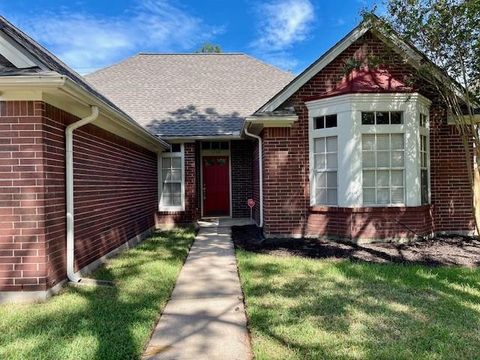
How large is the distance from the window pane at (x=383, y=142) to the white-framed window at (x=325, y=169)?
0.92m

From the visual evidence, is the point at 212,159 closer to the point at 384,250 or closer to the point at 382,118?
the point at 382,118

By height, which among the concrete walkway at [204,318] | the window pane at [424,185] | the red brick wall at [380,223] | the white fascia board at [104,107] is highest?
the white fascia board at [104,107]

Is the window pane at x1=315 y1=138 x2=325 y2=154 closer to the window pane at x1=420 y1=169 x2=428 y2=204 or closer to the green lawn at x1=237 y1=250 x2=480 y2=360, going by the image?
the window pane at x1=420 y1=169 x2=428 y2=204

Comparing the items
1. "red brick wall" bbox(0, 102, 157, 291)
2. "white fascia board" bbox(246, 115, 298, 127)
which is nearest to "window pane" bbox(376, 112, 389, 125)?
"white fascia board" bbox(246, 115, 298, 127)

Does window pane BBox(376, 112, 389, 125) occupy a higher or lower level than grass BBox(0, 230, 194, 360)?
higher

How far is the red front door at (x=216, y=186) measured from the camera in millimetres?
14484

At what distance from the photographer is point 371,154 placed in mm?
8688

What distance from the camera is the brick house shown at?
503cm

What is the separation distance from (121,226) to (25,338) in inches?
184

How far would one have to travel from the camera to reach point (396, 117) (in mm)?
8766

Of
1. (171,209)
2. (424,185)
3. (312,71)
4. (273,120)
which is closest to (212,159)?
(171,209)

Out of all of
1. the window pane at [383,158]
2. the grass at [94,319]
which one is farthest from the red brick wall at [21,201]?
the window pane at [383,158]

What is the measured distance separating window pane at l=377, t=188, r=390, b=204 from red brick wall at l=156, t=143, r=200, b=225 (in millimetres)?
5962

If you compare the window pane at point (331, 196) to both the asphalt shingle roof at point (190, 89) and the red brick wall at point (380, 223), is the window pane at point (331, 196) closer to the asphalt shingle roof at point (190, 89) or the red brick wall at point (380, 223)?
the red brick wall at point (380, 223)
